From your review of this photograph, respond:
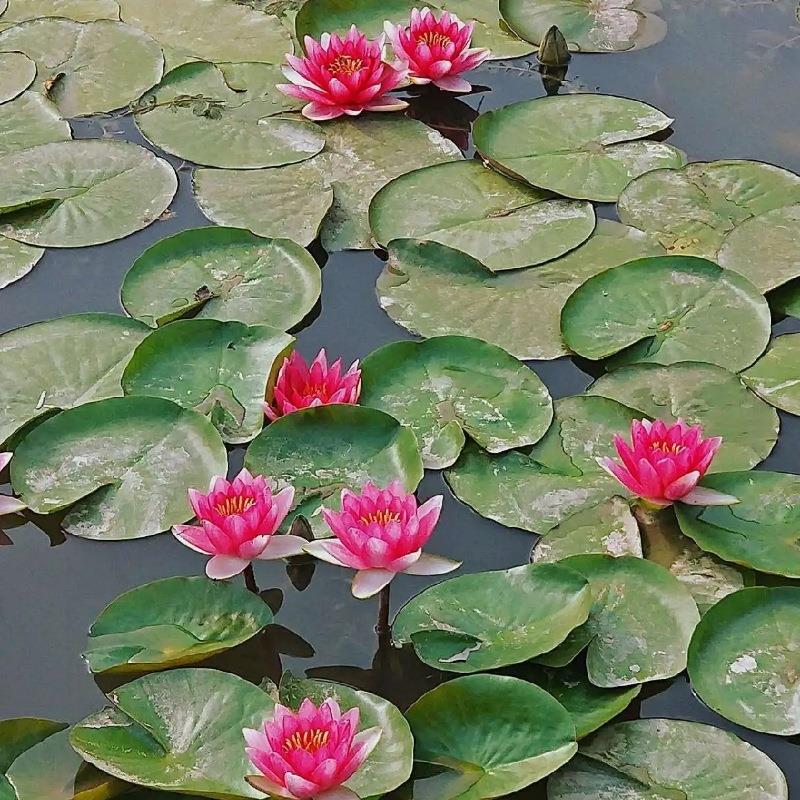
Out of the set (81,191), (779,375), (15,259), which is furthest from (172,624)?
(81,191)

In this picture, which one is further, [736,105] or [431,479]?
[736,105]

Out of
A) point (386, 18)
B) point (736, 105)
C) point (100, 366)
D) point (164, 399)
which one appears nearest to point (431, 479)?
point (164, 399)

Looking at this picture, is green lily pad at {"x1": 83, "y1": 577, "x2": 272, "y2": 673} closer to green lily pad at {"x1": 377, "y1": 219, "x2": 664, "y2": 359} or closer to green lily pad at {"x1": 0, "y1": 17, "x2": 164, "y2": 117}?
green lily pad at {"x1": 377, "y1": 219, "x2": 664, "y2": 359}

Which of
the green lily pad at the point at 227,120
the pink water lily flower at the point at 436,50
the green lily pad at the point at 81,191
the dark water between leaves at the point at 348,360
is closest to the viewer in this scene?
the dark water between leaves at the point at 348,360

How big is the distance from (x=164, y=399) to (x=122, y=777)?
92 centimetres

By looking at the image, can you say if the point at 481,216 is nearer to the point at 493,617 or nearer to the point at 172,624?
the point at 493,617

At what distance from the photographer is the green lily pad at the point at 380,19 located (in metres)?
3.76

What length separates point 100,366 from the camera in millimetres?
2613

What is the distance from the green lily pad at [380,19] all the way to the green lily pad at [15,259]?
1.28 meters

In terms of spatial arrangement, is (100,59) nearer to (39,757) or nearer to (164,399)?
(164,399)

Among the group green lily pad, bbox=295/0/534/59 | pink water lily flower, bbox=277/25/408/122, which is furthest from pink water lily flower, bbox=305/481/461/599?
green lily pad, bbox=295/0/534/59

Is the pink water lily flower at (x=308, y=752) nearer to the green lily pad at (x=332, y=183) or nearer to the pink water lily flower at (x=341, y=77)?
the green lily pad at (x=332, y=183)

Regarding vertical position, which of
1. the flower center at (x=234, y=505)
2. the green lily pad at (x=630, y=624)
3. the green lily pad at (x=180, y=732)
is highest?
the flower center at (x=234, y=505)

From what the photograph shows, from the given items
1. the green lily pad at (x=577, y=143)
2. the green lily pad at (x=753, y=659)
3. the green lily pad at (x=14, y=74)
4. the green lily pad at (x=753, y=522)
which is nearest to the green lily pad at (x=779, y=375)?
the green lily pad at (x=753, y=522)
